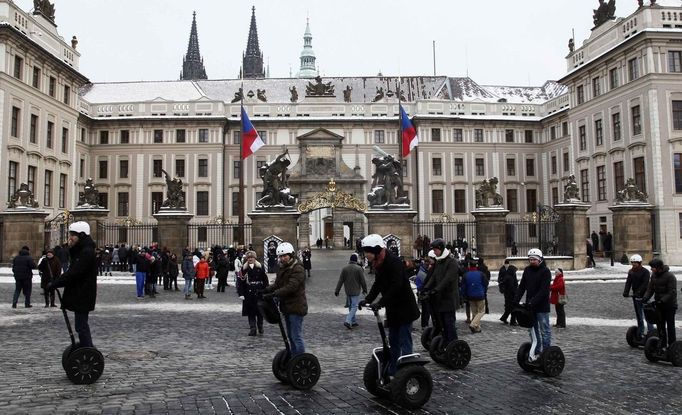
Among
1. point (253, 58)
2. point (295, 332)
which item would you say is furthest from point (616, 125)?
point (253, 58)

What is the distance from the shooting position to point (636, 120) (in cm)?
3456

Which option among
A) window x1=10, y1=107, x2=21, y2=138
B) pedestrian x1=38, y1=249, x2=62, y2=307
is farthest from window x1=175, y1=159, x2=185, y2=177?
pedestrian x1=38, y1=249, x2=62, y2=307

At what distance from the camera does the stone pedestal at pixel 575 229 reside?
2592 centimetres

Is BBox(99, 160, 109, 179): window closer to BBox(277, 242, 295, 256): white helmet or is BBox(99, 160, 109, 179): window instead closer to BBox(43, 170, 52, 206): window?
BBox(43, 170, 52, 206): window

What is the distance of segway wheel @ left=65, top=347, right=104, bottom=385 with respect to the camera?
675 cm

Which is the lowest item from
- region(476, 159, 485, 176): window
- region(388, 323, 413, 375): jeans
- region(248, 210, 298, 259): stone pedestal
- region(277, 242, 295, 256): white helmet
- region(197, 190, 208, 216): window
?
region(388, 323, 413, 375): jeans

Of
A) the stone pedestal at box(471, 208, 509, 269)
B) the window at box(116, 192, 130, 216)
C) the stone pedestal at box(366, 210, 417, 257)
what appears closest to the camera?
the stone pedestal at box(471, 208, 509, 269)

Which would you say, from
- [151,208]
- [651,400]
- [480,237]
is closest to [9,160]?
[151,208]

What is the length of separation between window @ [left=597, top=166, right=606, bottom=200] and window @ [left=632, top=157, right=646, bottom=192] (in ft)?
10.8

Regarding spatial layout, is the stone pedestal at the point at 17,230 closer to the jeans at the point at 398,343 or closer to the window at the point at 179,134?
the jeans at the point at 398,343

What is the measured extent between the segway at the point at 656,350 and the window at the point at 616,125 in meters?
30.9

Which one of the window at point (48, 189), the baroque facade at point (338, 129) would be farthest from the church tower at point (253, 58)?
the window at point (48, 189)

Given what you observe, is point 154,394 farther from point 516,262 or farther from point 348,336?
point 516,262

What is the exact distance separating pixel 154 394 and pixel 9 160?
32519 mm
